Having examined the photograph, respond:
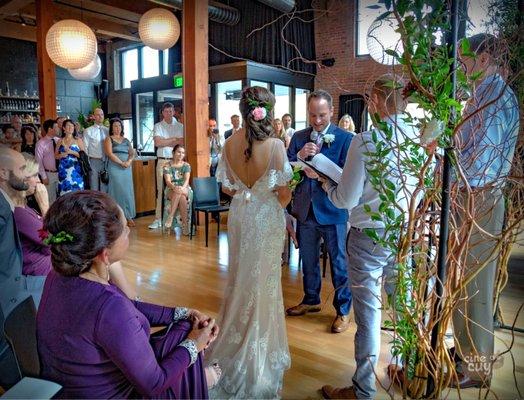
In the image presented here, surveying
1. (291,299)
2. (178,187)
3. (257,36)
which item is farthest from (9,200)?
(257,36)

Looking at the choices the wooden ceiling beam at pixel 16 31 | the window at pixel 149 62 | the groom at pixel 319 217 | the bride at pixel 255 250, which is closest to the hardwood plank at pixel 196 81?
the groom at pixel 319 217

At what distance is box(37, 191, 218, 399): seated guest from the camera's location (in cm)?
116

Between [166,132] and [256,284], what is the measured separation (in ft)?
15.3

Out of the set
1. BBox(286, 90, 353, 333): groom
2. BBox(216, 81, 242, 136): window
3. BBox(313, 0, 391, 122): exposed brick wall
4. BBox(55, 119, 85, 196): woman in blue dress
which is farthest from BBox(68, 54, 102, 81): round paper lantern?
BBox(286, 90, 353, 333): groom

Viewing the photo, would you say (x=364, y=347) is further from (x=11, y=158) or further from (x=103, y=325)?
(x=11, y=158)

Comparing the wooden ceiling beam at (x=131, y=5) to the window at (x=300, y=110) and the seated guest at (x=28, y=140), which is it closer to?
the seated guest at (x=28, y=140)

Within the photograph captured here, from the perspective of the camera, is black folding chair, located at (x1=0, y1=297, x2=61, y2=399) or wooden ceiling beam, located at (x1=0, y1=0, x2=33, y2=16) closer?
black folding chair, located at (x1=0, y1=297, x2=61, y2=399)

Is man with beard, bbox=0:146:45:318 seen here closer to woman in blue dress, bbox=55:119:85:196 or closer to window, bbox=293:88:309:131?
woman in blue dress, bbox=55:119:85:196

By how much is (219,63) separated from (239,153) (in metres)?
7.17

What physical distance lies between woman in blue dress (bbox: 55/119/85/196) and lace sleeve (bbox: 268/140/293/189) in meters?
→ 4.05

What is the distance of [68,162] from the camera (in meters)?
5.61

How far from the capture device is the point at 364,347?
1.96 m

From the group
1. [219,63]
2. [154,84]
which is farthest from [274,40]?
[154,84]

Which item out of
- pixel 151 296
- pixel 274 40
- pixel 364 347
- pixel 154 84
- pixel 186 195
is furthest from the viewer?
pixel 154 84
